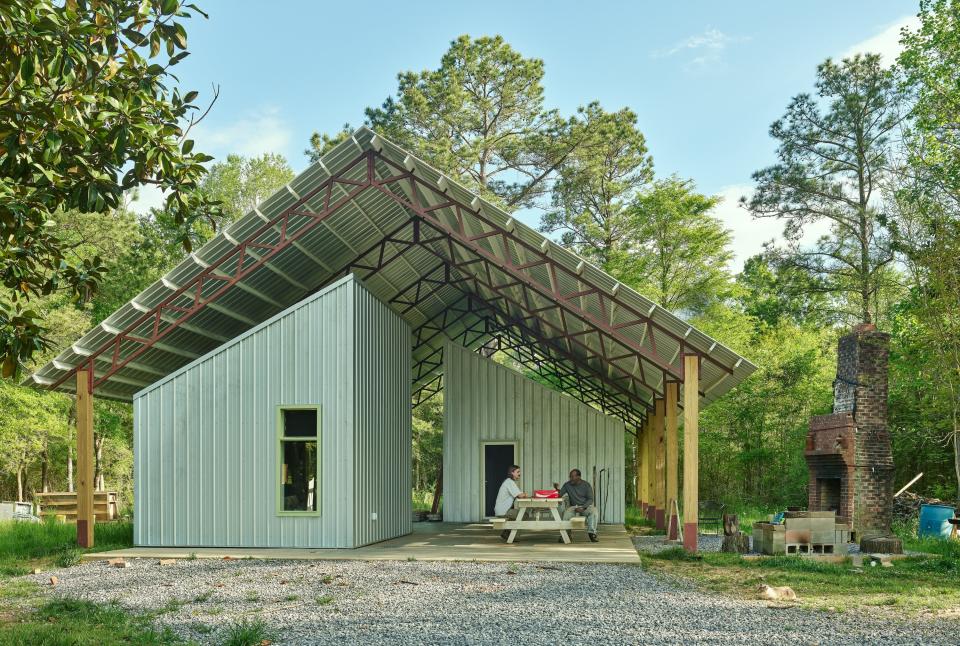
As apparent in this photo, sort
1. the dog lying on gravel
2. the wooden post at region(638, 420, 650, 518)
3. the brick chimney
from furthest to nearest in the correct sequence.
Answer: the wooden post at region(638, 420, 650, 518) < the brick chimney < the dog lying on gravel

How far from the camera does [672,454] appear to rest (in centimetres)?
1577

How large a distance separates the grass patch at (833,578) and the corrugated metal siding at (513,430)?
8.51 meters

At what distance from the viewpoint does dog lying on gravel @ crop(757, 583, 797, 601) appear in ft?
28.4

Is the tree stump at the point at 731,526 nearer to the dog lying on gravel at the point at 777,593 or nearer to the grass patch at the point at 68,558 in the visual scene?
the dog lying on gravel at the point at 777,593

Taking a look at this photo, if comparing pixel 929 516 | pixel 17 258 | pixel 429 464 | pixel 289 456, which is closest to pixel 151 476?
pixel 289 456

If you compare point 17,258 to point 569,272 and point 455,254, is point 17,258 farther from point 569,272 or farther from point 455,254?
point 455,254

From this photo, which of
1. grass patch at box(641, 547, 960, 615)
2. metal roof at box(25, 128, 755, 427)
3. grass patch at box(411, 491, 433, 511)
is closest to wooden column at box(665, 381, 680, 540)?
metal roof at box(25, 128, 755, 427)

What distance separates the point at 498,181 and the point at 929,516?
1883 cm

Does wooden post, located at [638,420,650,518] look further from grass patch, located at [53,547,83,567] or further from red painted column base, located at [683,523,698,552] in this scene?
grass patch, located at [53,547,83,567]

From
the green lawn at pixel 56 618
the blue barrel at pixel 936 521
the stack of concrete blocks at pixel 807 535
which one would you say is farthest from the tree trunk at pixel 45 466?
the blue barrel at pixel 936 521

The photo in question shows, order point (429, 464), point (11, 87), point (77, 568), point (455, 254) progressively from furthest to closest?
1. point (429, 464)
2. point (455, 254)
3. point (77, 568)
4. point (11, 87)

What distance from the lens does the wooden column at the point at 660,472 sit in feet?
59.9

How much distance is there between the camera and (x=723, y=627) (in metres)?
7.14

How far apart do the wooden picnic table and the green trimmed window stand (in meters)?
3.03
